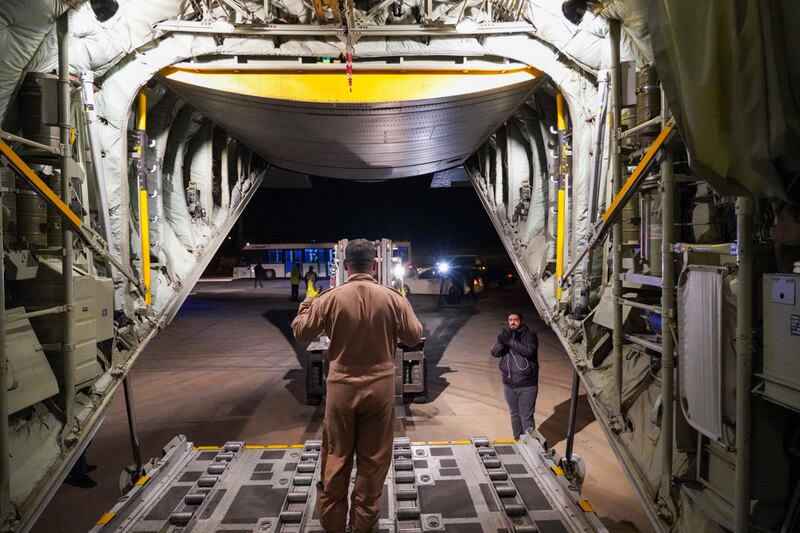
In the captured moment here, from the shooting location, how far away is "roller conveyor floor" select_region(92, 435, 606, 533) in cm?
304

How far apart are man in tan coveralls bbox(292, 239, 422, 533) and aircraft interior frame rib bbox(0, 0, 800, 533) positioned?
1.76m

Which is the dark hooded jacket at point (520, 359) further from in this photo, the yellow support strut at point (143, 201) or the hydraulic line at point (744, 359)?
the yellow support strut at point (143, 201)

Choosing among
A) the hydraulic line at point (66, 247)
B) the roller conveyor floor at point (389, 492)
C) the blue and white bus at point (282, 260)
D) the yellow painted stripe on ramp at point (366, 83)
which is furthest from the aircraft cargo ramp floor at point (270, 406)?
the blue and white bus at point (282, 260)

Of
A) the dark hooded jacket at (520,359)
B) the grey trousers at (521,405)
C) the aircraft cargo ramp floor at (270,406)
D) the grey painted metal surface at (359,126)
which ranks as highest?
the grey painted metal surface at (359,126)

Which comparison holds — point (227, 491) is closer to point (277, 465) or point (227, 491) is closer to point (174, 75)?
point (277, 465)

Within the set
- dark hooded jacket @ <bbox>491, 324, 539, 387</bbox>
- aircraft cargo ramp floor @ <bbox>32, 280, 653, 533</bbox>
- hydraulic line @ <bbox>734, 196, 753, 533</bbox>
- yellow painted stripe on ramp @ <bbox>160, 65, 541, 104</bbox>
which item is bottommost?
aircraft cargo ramp floor @ <bbox>32, 280, 653, 533</bbox>

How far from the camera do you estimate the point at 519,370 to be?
17.6ft

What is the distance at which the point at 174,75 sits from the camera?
544 centimetres

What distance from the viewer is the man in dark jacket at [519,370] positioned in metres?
5.36

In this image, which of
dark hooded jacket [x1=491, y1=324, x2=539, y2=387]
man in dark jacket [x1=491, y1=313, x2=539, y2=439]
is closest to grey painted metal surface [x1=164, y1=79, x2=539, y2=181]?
man in dark jacket [x1=491, y1=313, x2=539, y2=439]

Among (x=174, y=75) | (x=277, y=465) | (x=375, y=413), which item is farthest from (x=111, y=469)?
(x=174, y=75)

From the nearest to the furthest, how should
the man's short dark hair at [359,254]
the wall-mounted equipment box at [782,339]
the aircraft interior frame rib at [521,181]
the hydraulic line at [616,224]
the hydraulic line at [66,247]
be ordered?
the wall-mounted equipment box at [782,339] → the aircraft interior frame rib at [521,181] → the man's short dark hair at [359,254] → the hydraulic line at [66,247] → the hydraulic line at [616,224]

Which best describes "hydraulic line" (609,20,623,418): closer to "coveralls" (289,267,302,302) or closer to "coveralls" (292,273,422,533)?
"coveralls" (292,273,422,533)

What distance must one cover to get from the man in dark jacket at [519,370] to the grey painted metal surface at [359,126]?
3.05 meters
